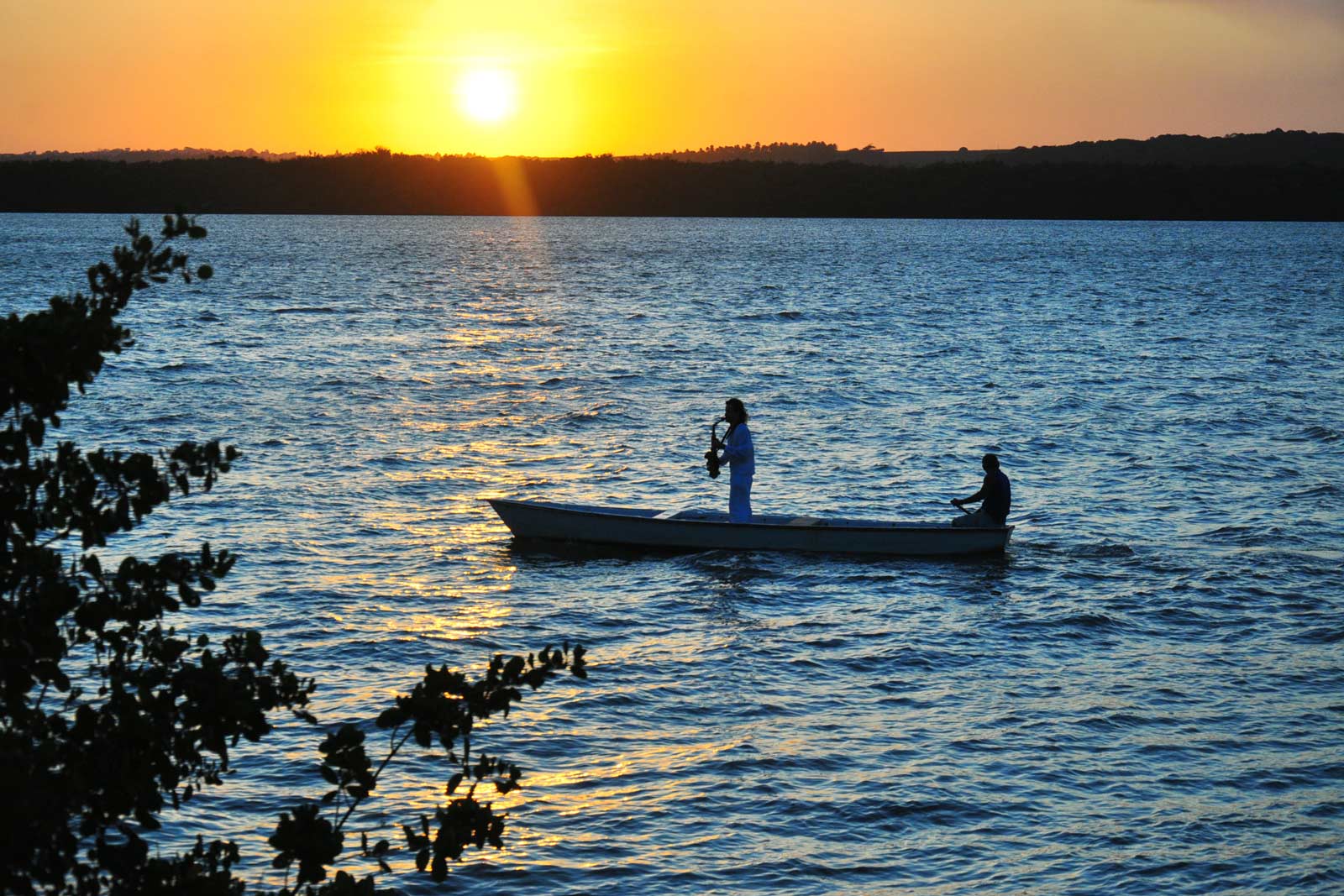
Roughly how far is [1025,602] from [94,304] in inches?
582

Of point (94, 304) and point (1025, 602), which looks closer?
point (94, 304)

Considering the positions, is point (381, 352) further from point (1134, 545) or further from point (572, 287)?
point (572, 287)

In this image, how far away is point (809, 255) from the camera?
138 metres

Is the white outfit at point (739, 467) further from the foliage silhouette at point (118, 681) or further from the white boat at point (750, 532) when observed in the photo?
the foliage silhouette at point (118, 681)

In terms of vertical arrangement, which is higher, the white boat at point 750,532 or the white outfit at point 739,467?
the white outfit at point 739,467

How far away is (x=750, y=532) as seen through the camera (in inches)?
807

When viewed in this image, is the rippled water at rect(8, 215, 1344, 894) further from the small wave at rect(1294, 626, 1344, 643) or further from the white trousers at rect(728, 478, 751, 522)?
the white trousers at rect(728, 478, 751, 522)

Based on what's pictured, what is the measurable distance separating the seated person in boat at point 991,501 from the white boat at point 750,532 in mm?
174

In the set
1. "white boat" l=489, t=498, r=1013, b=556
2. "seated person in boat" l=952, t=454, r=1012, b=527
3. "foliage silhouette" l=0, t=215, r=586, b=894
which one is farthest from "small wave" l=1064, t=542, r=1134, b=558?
"foliage silhouette" l=0, t=215, r=586, b=894

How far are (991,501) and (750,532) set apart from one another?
11.3ft

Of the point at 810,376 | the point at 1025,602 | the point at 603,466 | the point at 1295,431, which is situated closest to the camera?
the point at 1025,602

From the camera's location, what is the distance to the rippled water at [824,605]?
1152 cm

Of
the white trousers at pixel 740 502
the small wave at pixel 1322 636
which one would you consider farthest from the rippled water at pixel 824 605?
the white trousers at pixel 740 502

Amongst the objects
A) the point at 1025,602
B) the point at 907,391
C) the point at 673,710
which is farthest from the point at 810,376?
the point at 673,710
